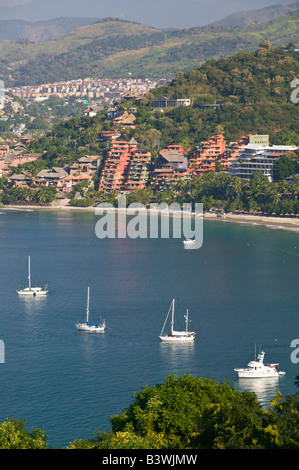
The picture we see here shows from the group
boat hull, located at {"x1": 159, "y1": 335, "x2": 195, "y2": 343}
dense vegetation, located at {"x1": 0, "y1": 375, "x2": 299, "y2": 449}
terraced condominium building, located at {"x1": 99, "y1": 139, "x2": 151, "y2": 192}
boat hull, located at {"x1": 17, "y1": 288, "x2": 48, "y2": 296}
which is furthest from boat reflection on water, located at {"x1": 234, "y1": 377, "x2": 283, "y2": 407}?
terraced condominium building, located at {"x1": 99, "y1": 139, "x2": 151, "y2": 192}

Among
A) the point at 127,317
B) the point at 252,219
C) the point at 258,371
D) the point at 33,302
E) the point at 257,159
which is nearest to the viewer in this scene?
the point at 258,371

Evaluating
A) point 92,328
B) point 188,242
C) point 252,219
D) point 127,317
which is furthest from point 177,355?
point 252,219

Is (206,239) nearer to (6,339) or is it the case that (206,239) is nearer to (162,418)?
(6,339)

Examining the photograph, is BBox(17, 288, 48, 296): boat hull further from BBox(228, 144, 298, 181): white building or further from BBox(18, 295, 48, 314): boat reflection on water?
BBox(228, 144, 298, 181): white building

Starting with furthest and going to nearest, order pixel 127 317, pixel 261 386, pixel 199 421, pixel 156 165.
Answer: pixel 156 165, pixel 127 317, pixel 261 386, pixel 199 421

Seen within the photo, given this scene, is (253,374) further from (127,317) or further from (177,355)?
(127,317)
